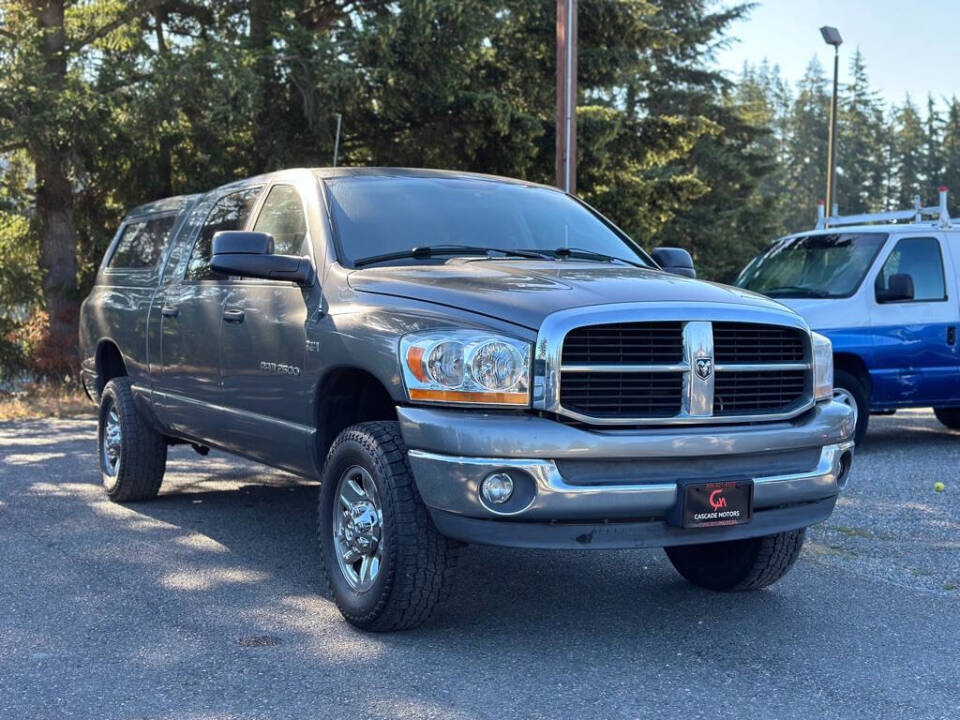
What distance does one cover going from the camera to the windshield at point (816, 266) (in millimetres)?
10094

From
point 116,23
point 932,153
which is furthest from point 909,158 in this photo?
point 116,23

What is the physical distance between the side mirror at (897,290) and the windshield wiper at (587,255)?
4873 mm

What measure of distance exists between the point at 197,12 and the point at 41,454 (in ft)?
33.6

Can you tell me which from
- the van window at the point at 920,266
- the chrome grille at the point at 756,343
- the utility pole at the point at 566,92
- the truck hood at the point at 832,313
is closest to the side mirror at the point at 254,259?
the chrome grille at the point at 756,343

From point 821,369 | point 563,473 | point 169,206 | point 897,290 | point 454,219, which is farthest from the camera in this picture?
point 897,290

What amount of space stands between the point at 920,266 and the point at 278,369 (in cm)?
701

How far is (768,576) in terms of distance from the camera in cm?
524

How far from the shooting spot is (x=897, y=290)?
9.89 meters

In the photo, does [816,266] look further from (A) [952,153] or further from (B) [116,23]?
(A) [952,153]

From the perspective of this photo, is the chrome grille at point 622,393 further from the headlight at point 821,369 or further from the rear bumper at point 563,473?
the headlight at point 821,369

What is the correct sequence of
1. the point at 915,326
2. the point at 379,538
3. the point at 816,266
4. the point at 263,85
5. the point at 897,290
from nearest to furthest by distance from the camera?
the point at 379,538 < the point at 897,290 < the point at 915,326 < the point at 816,266 < the point at 263,85

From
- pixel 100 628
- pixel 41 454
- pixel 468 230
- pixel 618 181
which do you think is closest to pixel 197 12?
pixel 618 181

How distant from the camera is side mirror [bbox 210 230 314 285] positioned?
5215mm

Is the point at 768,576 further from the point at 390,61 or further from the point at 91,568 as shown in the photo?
the point at 390,61
